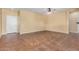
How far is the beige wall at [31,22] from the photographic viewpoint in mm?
1865

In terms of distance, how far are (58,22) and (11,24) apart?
85 centimetres

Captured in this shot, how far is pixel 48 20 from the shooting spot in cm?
185

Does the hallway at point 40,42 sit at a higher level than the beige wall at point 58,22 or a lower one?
lower

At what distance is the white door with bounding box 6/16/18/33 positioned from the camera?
1.84 m

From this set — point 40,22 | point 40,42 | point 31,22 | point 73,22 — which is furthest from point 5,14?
point 73,22

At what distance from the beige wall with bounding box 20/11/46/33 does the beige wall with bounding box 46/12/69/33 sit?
0.41 feet

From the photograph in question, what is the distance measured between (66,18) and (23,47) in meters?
0.93

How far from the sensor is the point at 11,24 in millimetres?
1862

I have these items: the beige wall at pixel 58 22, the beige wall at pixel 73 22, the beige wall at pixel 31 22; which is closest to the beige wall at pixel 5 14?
the beige wall at pixel 31 22

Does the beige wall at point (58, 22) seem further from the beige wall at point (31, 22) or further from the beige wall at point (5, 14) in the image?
the beige wall at point (5, 14)

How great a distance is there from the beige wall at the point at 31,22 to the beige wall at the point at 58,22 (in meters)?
0.12

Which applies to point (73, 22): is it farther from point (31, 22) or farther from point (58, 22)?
point (31, 22)
